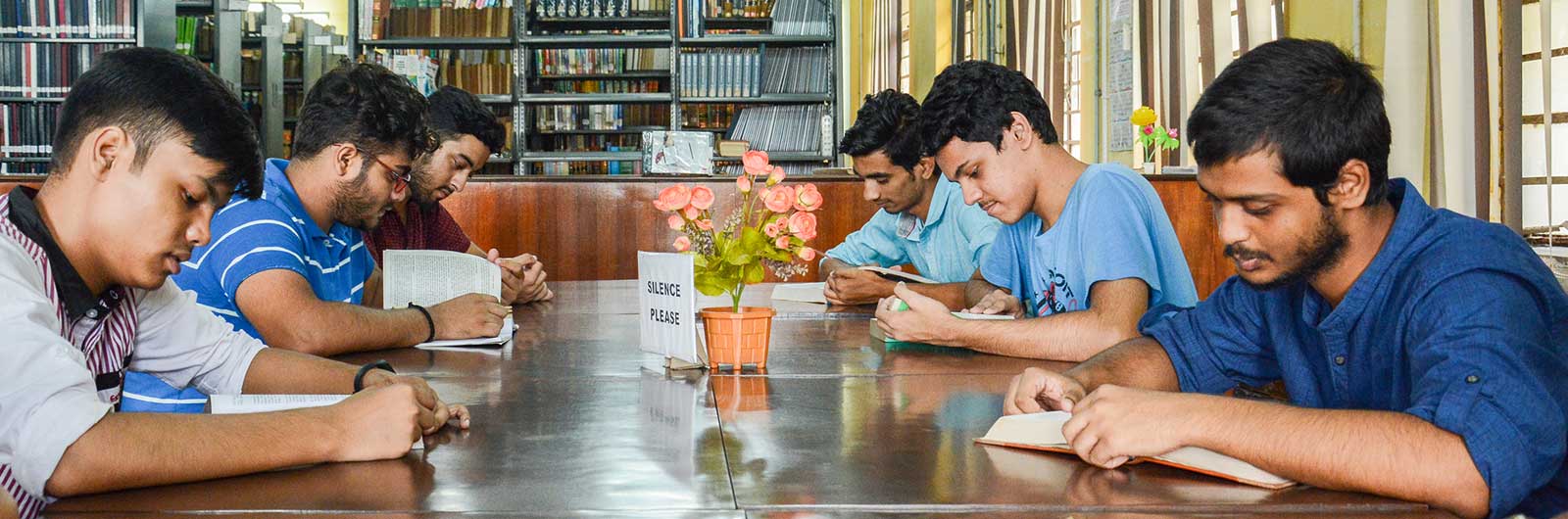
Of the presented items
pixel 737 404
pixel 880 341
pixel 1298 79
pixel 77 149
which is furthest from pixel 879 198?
pixel 77 149

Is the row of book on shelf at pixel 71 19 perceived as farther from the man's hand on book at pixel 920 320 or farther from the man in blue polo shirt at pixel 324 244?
the man's hand on book at pixel 920 320

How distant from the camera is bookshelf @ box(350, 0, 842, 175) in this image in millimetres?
7109

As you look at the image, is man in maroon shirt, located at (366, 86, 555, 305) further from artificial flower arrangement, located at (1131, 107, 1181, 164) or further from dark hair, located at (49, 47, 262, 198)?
artificial flower arrangement, located at (1131, 107, 1181, 164)

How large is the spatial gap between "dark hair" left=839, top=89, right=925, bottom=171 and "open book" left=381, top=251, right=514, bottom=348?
4.13ft

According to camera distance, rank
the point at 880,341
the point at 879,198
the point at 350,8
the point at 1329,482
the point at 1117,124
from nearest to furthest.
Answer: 1. the point at 1329,482
2. the point at 880,341
3. the point at 879,198
4. the point at 1117,124
5. the point at 350,8

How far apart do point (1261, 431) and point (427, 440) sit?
77cm

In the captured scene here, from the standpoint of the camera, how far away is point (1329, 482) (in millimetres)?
1022

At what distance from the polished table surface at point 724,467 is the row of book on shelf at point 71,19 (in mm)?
5251

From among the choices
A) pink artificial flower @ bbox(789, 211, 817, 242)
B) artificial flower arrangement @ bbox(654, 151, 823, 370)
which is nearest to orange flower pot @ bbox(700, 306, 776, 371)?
artificial flower arrangement @ bbox(654, 151, 823, 370)

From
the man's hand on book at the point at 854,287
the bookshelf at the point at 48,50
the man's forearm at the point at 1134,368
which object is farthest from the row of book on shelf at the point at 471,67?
the man's forearm at the point at 1134,368

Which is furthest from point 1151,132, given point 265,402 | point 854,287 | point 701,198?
point 265,402

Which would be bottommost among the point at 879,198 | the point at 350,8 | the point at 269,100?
the point at 879,198

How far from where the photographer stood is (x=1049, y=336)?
1.86 m

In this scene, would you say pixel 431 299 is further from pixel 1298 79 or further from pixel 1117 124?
pixel 1117 124
